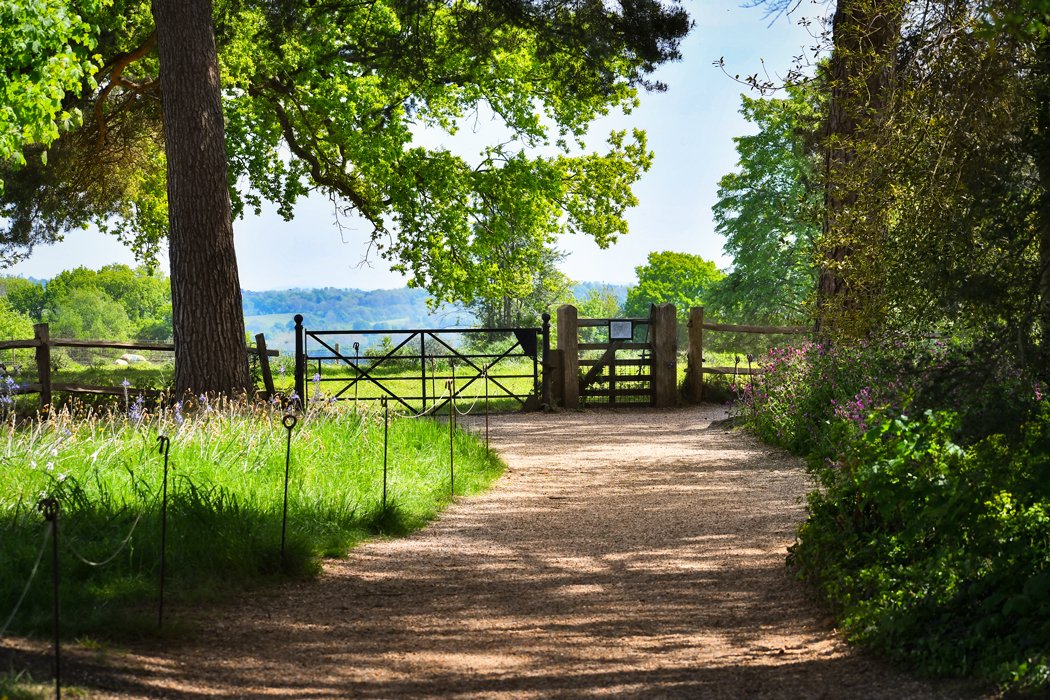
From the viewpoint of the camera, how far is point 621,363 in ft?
58.0

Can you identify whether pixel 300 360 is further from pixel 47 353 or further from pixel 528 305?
pixel 528 305

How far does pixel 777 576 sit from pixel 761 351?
71.1 feet

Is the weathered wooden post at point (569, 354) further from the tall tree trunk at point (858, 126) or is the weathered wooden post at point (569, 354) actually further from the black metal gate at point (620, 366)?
the tall tree trunk at point (858, 126)

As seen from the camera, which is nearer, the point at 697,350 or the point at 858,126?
the point at 858,126

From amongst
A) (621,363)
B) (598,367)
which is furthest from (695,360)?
(598,367)

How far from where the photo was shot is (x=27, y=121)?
1144 centimetres

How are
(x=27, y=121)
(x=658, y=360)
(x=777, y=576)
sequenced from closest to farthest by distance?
(x=777, y=576) → (x=27, y=121) → (x=658, y=360)

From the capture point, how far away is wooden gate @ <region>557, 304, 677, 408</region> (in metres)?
17.3

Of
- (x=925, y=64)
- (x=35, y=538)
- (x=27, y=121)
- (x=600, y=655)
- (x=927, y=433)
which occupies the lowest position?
(x=600, y=655)

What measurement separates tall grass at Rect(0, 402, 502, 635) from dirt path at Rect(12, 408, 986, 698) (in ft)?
0.94

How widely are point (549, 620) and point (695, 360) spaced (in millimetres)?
12816

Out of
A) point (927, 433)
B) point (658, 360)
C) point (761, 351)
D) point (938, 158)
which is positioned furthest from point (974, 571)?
point (761, 351)

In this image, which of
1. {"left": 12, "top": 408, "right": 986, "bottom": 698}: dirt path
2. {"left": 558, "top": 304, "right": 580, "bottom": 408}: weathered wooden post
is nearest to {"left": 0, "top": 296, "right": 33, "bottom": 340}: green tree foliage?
{"left": 558, "top": 304, "right": 580, "bottom": 408}: weathered wooden post

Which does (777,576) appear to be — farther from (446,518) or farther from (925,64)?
(925,64)
